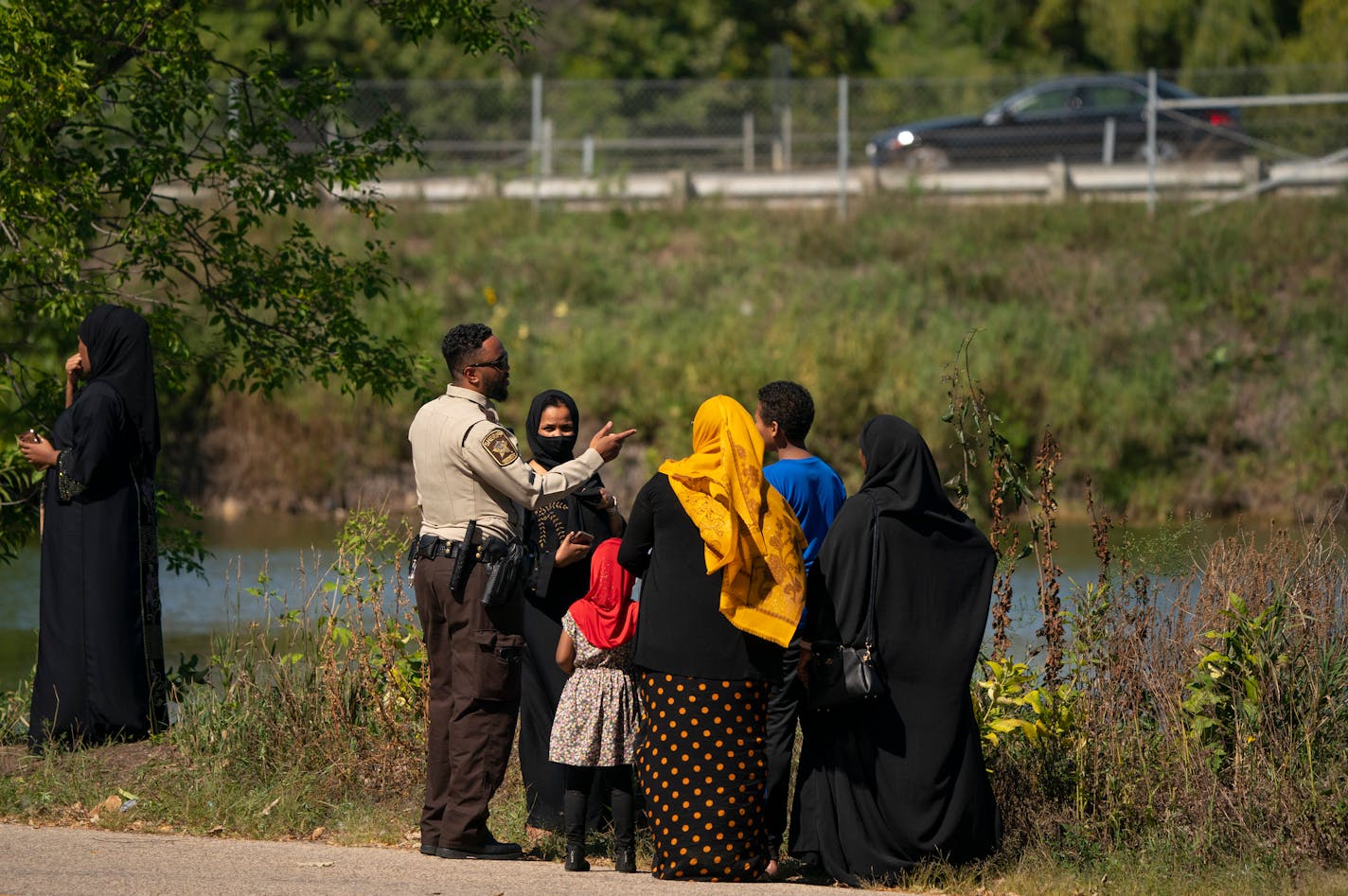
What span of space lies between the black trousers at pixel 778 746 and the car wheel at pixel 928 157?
65.1 feet

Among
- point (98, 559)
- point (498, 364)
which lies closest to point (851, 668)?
point (498, 364)

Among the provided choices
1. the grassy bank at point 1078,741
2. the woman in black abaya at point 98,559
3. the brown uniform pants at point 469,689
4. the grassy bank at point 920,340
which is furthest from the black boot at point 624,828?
the grassy bank at point 920,340

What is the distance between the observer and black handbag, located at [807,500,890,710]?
5730 mm

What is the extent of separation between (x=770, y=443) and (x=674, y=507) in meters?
0.76

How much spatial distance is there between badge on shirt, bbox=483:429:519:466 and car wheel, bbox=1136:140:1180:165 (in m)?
19.4

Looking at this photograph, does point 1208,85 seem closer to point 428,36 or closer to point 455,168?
point 455,168

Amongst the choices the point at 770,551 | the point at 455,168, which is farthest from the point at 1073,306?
the point at 770,551

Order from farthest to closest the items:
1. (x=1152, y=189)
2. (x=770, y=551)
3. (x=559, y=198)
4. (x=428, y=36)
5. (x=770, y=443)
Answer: (x=559, y=198) < (x=1152, y=189) < (x=428, y=36) < (x=770, y=443) < (x=770, y=551)

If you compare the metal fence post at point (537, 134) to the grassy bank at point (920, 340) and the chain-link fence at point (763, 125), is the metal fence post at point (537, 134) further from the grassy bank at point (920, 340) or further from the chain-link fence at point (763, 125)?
the grassy bank at point (920, 340)

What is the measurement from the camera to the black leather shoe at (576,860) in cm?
594

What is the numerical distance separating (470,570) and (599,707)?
2.18 ft

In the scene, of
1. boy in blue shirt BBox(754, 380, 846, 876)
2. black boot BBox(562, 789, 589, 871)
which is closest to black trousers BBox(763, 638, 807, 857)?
boy in blue shirt BBox(754, 380, 846, 876)

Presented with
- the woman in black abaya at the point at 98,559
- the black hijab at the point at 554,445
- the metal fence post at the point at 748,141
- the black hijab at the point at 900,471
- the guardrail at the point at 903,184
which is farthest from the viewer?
the metal fence post at the point at 748,141

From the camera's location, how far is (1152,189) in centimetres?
2195
